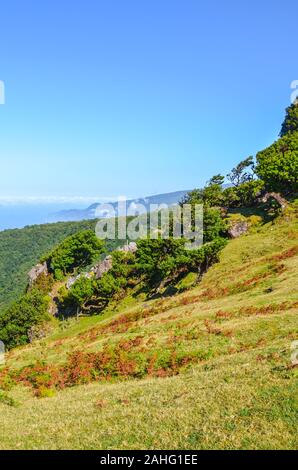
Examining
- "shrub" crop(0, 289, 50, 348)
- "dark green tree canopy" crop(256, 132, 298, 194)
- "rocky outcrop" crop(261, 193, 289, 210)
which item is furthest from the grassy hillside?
"dark green tree canopy" crop(256, 132, 298, 194)

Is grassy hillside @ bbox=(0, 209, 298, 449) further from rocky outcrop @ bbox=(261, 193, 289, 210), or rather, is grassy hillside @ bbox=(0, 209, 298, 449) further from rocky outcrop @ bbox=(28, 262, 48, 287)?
rocky outcrop @ bbox=(28, 262, 48, 287)

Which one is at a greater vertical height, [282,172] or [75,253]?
[282,172]

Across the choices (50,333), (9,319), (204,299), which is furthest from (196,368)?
(9,319)

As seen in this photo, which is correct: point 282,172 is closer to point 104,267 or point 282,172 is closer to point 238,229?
point 238,229

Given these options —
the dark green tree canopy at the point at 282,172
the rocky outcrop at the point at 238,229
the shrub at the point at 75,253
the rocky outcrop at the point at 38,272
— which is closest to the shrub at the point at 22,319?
the shrub at the point at 75,253

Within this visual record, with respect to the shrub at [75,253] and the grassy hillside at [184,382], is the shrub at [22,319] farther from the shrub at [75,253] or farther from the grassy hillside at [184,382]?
the grassy hillside at [184,382]

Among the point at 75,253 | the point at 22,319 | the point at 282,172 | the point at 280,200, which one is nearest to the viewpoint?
the point at 22,319

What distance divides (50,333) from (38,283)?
30021 millimetres

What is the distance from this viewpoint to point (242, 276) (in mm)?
56750

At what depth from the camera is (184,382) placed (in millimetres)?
22500

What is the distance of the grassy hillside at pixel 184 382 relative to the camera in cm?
1490

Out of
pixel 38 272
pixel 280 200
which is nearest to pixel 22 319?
pixel 38 272

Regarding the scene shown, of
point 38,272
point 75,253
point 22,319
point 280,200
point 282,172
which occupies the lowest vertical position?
point 22,319

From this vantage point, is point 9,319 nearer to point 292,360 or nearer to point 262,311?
point 262,311
